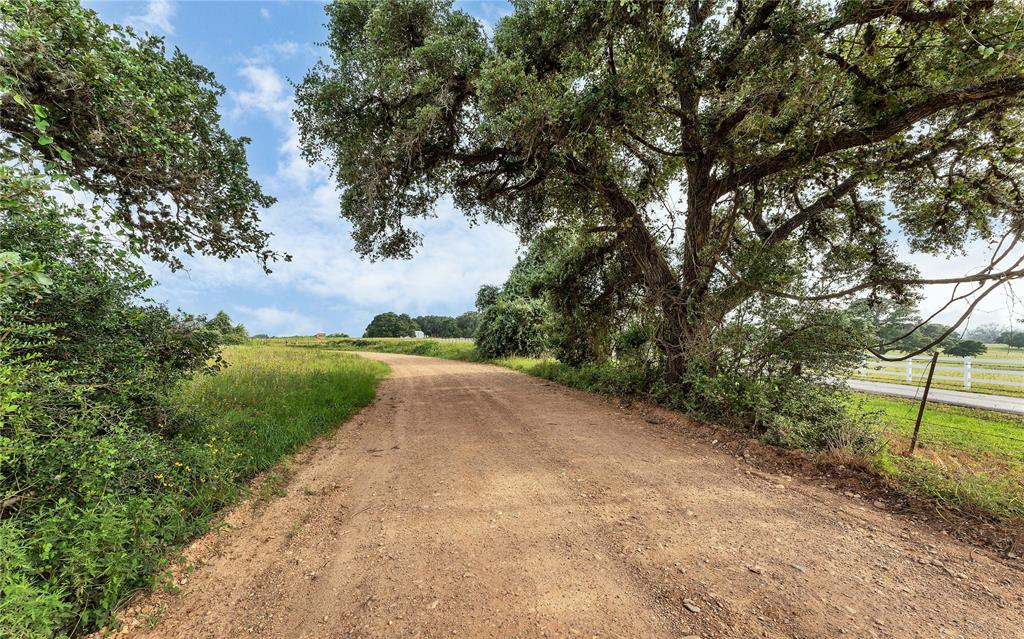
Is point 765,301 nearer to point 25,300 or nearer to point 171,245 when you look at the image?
point 25,300

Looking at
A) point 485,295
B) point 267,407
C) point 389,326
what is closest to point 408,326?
point 389,326

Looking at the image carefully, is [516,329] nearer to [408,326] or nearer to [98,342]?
[98,342]

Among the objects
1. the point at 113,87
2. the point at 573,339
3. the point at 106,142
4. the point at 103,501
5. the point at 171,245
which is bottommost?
the point at 103,501

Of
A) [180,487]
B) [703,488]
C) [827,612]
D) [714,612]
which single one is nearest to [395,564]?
[714,612]

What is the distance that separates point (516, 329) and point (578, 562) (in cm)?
1788

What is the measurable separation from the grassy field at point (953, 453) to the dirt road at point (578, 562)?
0.70m

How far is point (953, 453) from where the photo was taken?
544 cm

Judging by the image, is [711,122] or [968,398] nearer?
[711,122]

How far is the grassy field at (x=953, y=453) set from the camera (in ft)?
11.0

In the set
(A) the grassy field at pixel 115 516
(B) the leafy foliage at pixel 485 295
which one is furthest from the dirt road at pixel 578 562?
(B) the leafy foliage at pixel 485 295

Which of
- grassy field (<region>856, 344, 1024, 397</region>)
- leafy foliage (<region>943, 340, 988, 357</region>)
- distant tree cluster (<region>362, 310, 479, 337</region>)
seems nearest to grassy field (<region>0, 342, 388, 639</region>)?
grassy field (<region>856, 344, 1024, 397</region>)

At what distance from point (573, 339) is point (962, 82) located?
9.62 meters

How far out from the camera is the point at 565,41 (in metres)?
6.30

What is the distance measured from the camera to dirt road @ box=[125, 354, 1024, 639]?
2158mm
